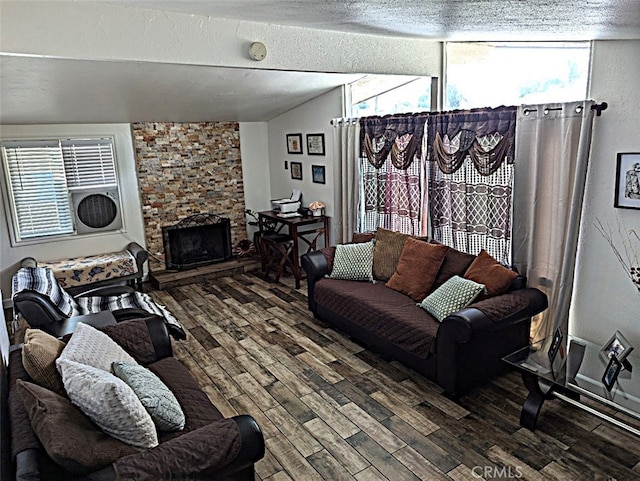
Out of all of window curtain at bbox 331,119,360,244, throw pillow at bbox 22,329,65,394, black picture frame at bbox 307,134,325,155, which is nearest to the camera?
throw pillow at bbox 22,329,65,394

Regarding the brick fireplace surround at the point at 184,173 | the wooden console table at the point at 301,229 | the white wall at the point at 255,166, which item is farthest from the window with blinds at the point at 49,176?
the wooden console table at the point at 301,229

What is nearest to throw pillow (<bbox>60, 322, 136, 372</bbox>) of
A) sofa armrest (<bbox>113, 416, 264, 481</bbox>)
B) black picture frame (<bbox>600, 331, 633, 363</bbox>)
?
sofa armrest (<bbox>113, 416, 264, 481</bbox>)

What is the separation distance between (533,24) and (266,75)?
2.32 m

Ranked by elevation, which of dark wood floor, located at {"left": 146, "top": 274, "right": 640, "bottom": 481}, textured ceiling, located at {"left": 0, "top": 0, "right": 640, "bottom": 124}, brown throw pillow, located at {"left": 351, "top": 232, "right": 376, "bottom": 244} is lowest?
dark wood floor, located at {"left": 146, "top": 274, "right": 640, "bottom": 481}

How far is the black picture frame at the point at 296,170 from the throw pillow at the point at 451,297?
2.98 m

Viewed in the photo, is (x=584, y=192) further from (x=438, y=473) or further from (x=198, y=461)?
(x=198, y=461)

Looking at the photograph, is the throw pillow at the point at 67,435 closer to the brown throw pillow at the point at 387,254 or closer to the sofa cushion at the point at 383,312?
the sofa cushion at the point at 383,312

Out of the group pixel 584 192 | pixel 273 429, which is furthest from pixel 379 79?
pixel 273 429

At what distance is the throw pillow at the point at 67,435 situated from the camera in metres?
1.68

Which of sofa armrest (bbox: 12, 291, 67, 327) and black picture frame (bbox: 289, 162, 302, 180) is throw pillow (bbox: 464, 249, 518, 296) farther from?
sofa armrest (bbox: 12, 291, 67, 327)

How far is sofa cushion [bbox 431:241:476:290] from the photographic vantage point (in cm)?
370

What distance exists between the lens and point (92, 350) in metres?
2.28

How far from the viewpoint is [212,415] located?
2.29m

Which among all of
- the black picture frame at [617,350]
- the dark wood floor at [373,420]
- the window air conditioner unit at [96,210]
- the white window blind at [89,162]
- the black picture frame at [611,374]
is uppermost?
the white window blind at [89,162]
